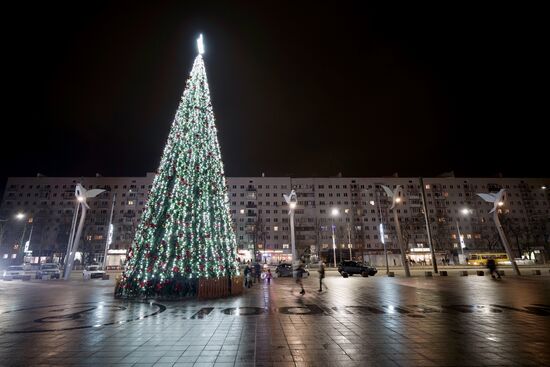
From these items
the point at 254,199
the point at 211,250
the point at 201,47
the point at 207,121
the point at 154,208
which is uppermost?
the point at 254,199

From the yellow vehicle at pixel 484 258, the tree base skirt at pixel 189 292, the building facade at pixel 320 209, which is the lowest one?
the tree base skirt at pixel 189 292

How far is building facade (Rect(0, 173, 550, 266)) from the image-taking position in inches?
3415

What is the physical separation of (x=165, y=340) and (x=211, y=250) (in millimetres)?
8364

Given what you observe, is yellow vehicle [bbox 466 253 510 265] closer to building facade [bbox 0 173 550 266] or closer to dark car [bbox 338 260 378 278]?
building facade [bbox 0 173 550 266]

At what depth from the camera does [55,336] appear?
26.2 feet

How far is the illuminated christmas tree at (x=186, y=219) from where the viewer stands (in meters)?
15.1

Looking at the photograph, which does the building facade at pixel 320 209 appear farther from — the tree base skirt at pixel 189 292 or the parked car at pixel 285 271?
the tree base skirt at pixel 189 292

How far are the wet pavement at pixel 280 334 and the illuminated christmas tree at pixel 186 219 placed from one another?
218cm

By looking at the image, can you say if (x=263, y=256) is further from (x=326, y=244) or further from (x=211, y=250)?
(x=211, y=250)

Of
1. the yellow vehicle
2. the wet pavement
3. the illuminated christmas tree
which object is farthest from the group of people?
the yellow vehicle

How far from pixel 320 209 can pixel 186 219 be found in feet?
261

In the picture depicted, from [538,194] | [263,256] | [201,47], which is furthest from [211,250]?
[538,194]

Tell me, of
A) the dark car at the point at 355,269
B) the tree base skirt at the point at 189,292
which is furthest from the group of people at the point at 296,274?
the dark car at the point at 355,269

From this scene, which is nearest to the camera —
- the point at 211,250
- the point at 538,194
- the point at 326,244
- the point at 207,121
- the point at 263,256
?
the point at 211,250
